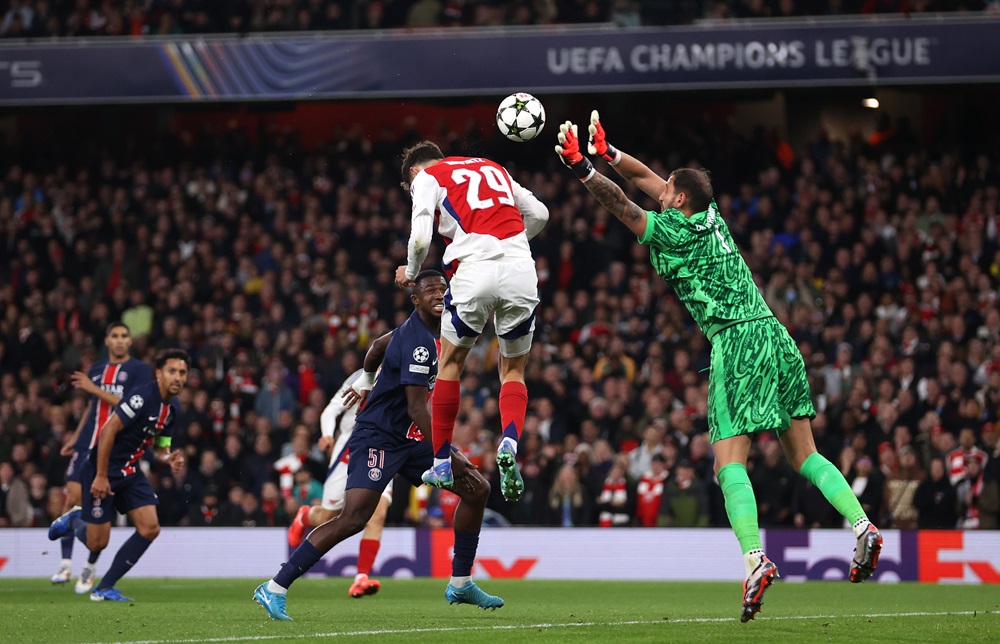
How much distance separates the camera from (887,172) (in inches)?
858

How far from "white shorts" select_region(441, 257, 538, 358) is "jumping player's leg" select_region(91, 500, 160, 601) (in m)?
4.47

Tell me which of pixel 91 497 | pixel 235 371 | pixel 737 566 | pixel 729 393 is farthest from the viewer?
pixel 235 371

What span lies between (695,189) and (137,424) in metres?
6.08

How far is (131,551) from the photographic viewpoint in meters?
11.9

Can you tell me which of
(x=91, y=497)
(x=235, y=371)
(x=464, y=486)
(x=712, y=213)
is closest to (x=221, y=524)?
(x=235, y=371)

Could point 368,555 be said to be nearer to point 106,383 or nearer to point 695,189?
point 106,383

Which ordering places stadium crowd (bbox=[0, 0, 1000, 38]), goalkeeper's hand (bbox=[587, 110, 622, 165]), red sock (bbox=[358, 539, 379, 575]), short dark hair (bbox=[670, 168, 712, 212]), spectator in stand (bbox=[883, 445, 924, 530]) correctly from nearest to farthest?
1. short dark hair (bbox=[670, 168, 712, 212])
2. goalkeeper's hand (bbox=[587, 110, 622, 165])
3. red sock (bbox=[358, 539, 379, 575])
4. spectator in stand (bbox=[883, 445, 924, 530])
5. stadium crowd (bbox=[0, 0, 1000, 38])

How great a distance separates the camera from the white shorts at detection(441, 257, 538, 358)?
8547 millimetres

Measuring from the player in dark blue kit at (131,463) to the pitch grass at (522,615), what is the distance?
48 centimetres

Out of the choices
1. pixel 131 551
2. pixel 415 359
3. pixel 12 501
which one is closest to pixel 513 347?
pixel 415 359

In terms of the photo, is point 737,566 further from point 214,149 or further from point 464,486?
point 214,149

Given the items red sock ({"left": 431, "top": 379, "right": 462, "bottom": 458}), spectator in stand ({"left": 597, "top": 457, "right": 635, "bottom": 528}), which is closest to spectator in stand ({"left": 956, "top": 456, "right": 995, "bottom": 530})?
spectator in stand ({"left": 597, "top": 457, "right": 635, "bottom": 528})

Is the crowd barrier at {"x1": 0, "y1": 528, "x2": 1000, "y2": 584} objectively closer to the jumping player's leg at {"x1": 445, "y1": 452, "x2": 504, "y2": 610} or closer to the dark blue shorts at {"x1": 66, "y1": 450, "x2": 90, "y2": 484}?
the dark blue shorts at {"x1": 66, "y1": 450, "x2": 90, "y2": 484}

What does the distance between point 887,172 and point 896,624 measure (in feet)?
48.2
